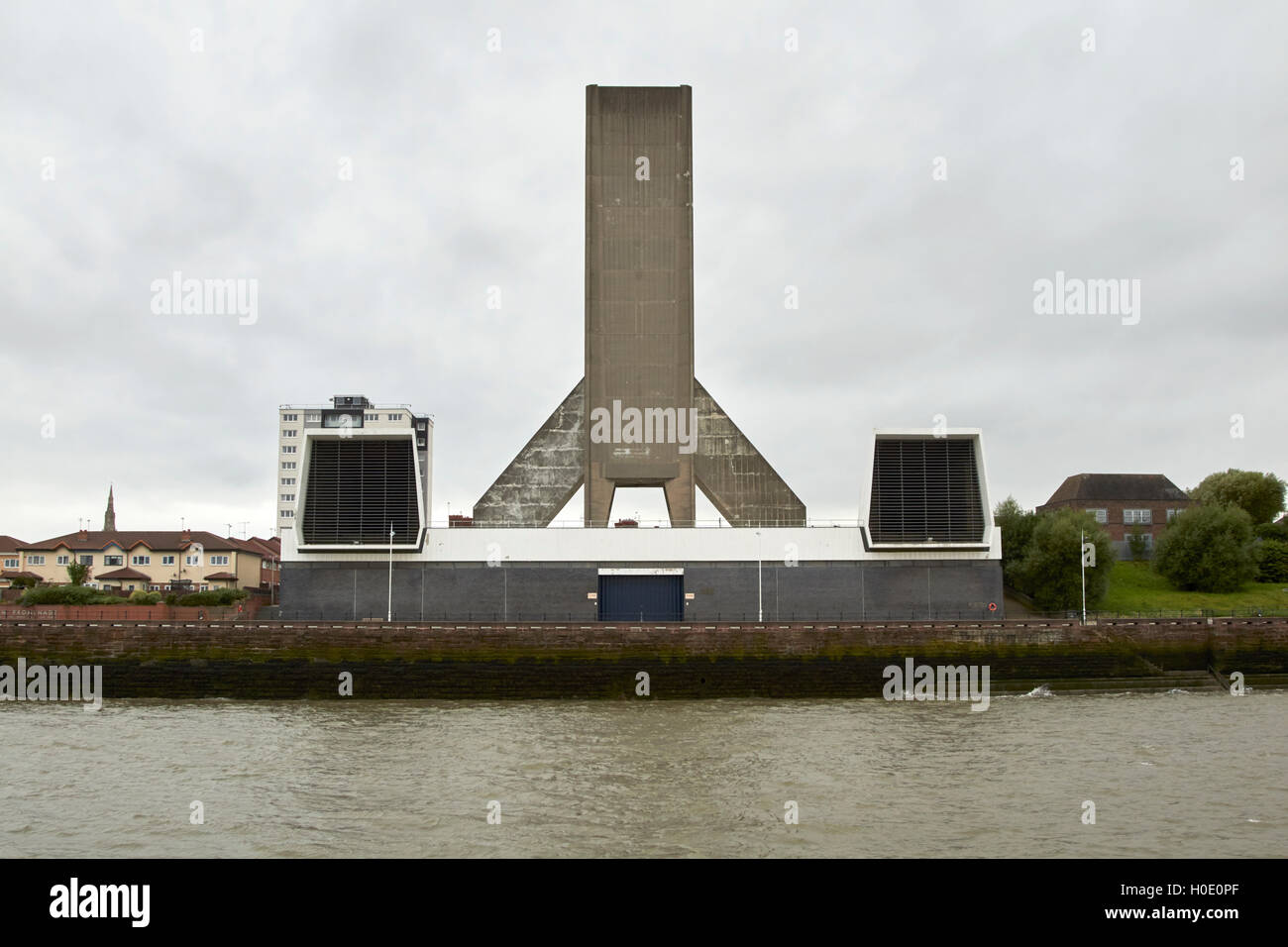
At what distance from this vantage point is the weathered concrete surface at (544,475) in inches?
2186

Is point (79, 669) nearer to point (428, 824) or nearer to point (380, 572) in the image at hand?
point (380, 572)

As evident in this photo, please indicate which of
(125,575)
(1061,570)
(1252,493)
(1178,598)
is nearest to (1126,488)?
(1252,493)

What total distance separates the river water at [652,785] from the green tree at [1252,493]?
5589cm

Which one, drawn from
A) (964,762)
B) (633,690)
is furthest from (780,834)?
(633,690)

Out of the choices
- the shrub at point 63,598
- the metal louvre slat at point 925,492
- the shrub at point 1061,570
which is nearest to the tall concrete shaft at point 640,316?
the metal louvre slat at point 925,492

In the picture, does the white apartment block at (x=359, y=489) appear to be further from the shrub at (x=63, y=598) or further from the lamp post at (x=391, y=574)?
the shrub at (x=63, y=598)

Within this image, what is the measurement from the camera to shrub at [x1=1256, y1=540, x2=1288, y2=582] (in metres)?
68.0

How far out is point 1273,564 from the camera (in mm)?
68375

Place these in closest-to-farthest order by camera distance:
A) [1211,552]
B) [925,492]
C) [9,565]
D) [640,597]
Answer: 1. [640,597]
2. [925,492]
3. [1211,552]
4. [9,565]
